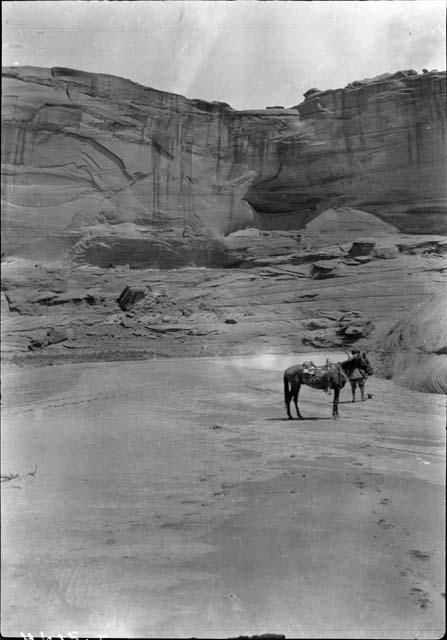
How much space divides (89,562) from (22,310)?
3.09m

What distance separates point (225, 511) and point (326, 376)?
1598mm

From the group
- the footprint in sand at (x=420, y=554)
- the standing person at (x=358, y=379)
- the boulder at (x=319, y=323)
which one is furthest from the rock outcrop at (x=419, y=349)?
the footprint in sand at (x=420, y=554)

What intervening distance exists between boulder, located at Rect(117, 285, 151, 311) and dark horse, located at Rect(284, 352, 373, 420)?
2186 millimetres

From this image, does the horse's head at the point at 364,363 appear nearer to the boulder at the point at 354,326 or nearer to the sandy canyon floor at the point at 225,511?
the sandy canyon floor at the point at 225,511

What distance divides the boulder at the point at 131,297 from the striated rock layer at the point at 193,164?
2.61 feet

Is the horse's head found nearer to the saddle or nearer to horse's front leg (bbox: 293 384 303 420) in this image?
the saddle

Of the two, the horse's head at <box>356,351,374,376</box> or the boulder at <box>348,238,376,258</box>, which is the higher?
the boulder at <box>348,238,376,258</box>

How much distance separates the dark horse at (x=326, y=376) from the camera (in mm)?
5086

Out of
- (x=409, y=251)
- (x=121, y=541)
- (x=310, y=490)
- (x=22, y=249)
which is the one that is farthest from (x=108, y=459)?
(x=409, y=251)

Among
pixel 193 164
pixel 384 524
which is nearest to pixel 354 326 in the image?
pixel 384 524

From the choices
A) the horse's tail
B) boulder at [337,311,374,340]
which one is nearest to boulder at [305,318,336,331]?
boulder at [337,311,374,340]

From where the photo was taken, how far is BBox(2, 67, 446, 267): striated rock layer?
6.21m

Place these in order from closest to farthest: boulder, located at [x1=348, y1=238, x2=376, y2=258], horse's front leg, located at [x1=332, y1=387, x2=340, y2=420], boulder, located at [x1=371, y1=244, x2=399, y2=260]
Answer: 1. horse's front leg, located at [x1=332, y1=387, x2=340, y2=420]
2. boulder, located at [x1=348, y1=238, x2=376, y2=258]
3. boulder, located at [x1=371, y1=244, x2=399, y2=260]

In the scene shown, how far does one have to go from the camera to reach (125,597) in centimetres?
391
